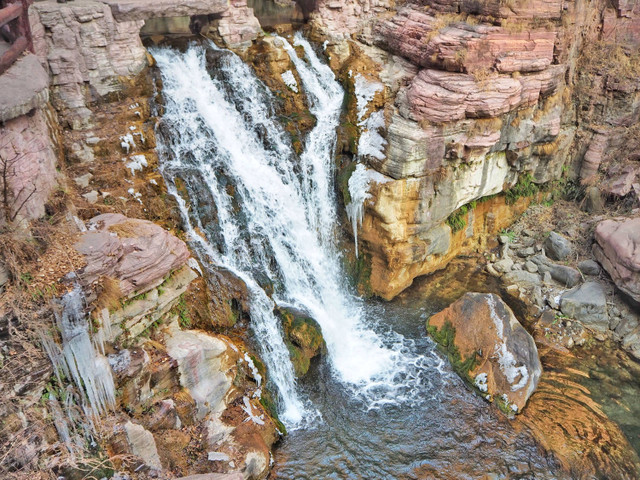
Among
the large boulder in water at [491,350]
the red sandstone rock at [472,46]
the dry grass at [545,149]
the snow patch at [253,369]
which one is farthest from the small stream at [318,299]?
the dry grass at [545,149]

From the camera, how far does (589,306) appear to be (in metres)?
12.5

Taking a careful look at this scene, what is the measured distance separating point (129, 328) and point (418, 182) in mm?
7428

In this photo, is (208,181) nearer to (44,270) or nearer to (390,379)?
(44,270)

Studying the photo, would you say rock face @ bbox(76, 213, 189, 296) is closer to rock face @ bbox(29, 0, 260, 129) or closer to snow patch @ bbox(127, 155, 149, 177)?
snow patch @ bbox(127, 155, 149, 177)

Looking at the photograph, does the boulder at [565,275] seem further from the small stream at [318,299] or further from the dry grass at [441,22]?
the dry grass at [441,22]

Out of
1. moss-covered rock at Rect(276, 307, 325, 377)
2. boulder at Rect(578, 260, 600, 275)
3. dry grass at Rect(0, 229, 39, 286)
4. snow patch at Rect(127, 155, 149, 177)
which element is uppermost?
dry grass at Rect(0, 229, 39, 286)

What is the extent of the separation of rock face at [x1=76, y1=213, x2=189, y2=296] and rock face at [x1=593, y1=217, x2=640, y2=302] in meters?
10.3

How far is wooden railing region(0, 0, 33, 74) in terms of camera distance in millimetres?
8109

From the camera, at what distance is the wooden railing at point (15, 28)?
8109 millimetres

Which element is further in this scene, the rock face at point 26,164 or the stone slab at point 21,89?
the rock face at point 26,164

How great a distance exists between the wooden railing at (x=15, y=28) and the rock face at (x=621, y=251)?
525 inches

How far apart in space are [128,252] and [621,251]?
11.2 meters

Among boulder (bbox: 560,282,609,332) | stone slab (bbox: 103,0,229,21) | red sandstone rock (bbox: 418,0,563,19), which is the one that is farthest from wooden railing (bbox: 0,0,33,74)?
boulder (bbox: 560,282,609,332)

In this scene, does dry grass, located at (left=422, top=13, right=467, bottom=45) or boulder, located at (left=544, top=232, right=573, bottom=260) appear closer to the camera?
dry grass, located at (left=422, top=13, right=467, bottom=45)
